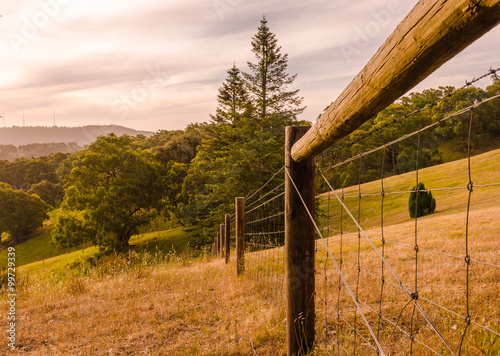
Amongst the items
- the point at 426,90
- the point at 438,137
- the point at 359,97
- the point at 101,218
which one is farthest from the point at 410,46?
the point at 426,90

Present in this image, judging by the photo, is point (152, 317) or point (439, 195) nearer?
point (152, 317)

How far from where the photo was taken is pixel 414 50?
1.05 meters

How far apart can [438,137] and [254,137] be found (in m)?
35.8

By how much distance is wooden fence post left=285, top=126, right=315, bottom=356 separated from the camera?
271cm

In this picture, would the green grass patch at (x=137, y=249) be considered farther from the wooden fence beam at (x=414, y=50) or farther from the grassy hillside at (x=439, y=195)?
the wooden fence beam at (x=414, y=50)

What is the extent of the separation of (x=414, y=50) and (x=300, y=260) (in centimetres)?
205

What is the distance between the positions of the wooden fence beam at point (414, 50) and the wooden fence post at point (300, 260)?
106 centimetres

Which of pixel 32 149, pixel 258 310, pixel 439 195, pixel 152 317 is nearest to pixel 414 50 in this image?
pixel 258 310

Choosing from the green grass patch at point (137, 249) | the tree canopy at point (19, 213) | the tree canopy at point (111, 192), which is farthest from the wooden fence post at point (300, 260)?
the tree canopy at point (19, 213)

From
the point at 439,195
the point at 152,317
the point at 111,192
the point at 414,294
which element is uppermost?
the point at 111,192

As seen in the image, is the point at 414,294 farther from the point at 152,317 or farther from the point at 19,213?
the point at 19,213

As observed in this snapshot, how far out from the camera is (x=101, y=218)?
2736 cm

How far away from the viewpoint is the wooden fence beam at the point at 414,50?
2.79 feet

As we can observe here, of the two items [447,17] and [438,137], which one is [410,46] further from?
[438,137]
